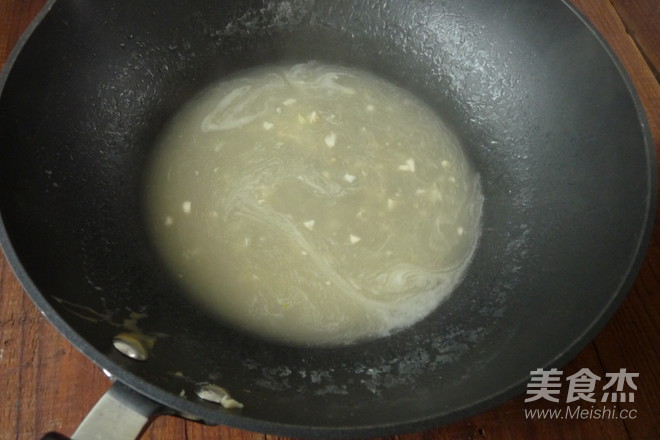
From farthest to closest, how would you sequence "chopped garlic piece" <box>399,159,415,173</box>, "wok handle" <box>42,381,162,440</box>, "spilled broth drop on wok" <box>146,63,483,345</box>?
"chopped garlic piece" <box>399,159,415,173</box> → "spilled broth drop on wok" <box>146,63,483,345</box> → "wok handle" <box>42,381,162,440</box>

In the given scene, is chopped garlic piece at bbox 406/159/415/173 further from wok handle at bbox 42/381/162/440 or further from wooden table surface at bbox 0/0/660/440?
wok handle at bbox 42/381/162/440

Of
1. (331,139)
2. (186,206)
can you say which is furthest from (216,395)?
(331,139)

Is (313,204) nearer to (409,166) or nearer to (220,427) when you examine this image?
(409,166)

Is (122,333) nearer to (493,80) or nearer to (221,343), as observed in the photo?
(221,343)

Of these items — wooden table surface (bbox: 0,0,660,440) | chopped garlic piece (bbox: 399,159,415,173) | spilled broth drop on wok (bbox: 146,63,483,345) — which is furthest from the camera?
chopped garlic piece (bbox: 399,159,415,173)

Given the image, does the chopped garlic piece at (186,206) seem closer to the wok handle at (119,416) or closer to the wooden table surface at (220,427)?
the wooden table surface at (220,427)

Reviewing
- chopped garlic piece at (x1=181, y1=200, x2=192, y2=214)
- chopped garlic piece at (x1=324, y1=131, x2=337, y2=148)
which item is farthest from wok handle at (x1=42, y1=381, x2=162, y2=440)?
chopped garlic piece at (x1=324, y1=131, x2=337, y2=148)
